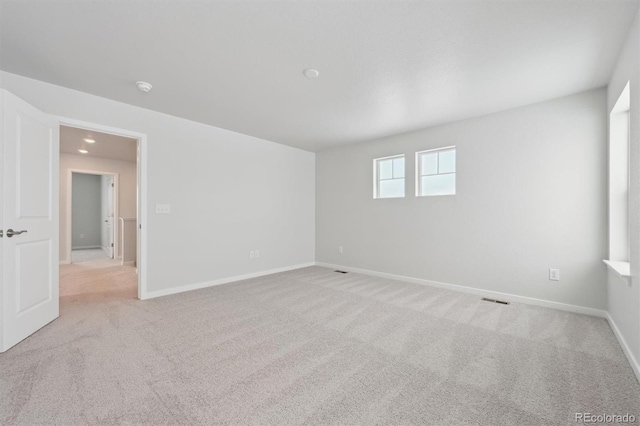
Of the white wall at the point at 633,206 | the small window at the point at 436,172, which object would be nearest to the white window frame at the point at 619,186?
the white wall at the point at 633,206

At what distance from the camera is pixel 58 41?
215 centimetres

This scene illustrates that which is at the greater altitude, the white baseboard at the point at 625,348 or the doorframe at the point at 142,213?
the doorframe at the point at 142,213

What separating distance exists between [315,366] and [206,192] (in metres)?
3.14

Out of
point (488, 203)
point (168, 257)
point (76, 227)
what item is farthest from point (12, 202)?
point (76, 227)

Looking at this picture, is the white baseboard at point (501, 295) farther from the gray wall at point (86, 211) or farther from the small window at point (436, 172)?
the gray wall at point (86, 211)

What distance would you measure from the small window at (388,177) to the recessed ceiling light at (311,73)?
2447mm

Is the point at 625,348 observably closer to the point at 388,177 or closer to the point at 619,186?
the point at 619,186

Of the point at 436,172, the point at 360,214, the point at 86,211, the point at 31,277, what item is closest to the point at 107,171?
the point at 86,211

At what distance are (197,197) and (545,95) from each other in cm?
462

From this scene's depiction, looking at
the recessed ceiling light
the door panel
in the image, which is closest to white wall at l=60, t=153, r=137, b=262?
the door panel

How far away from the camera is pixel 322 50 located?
226cm

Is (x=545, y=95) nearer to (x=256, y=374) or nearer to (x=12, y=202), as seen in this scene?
(x=256, y=374)

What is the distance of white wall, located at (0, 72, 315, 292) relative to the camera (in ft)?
10.8

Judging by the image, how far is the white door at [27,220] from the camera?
88.5 inches
